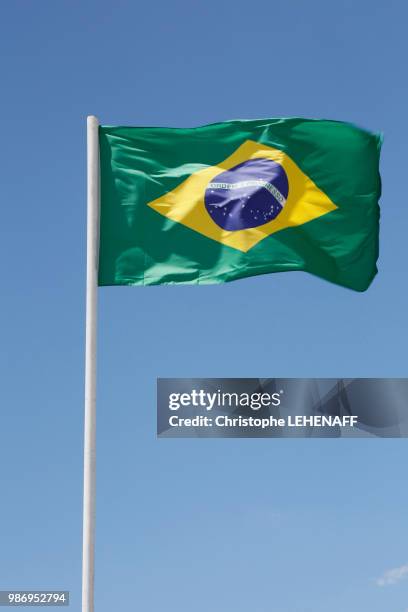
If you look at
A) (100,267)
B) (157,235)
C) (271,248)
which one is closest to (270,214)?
(271,248)

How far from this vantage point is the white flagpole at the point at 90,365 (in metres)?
16.3

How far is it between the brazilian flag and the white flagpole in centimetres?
45

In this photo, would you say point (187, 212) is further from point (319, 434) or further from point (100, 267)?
point (319, 434)

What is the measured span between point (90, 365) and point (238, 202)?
14.0 feet

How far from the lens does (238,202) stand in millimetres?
19344

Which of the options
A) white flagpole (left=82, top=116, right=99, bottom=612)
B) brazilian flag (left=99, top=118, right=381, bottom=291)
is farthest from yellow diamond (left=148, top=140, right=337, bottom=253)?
white flagpole (left=82, top=116, right=99, bottom=612)

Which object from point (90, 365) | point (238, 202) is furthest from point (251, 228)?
point (90, 365)

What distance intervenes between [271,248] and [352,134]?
283 centimetres

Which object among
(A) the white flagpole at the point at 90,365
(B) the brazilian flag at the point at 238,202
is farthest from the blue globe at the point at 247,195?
(A) the white flagpole at the point at 90,365

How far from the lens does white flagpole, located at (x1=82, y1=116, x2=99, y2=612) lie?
53.5 ft

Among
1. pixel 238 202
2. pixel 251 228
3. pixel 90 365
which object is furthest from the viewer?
pixel 238 202

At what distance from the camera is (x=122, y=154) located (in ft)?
62.6

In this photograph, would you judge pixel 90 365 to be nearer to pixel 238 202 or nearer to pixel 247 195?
pixel 238 202

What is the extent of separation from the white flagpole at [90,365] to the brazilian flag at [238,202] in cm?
45
